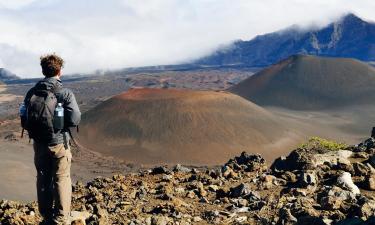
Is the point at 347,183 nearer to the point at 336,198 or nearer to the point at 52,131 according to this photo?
the point at 336,198

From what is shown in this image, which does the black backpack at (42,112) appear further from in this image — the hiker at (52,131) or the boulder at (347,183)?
the boulder at (347,183)

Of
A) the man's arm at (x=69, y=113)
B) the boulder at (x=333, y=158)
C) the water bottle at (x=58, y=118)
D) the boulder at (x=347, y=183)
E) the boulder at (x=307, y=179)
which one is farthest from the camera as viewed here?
the boulder at (x=333, y=158)

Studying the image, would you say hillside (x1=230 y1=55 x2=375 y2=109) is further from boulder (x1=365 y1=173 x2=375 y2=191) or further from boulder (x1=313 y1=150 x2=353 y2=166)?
boulder (x1=365 y1=173 x2=375 y2=191)

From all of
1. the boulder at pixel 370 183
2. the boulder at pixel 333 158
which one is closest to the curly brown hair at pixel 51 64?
the boulder at pixel 370 183

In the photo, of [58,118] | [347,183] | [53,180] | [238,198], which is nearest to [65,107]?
[58,118]

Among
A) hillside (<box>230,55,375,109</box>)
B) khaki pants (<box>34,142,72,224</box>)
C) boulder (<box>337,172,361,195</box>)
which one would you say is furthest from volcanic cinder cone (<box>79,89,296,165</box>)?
khaki pants (<box>34,142,72,224</box>)
